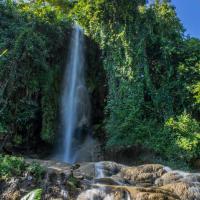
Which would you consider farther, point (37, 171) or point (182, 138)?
point (182, 138)

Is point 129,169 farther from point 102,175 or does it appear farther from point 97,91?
point 97,91

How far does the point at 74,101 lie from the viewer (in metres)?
15.3

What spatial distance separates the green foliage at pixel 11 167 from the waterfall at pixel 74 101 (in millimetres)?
6366

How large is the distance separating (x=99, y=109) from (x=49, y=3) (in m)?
8.70

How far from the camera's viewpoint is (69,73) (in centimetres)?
1558

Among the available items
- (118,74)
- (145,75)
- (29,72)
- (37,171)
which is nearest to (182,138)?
(145,75)

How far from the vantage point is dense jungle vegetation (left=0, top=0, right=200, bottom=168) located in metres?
12.9

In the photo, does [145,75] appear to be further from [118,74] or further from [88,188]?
[88,188]

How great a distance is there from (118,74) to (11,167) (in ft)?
27.3

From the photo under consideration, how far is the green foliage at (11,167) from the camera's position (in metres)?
7.46

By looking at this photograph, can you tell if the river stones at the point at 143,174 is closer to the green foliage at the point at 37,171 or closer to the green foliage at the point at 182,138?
the green foliage at the point at 37,171

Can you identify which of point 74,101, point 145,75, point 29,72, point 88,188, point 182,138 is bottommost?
point 88,188

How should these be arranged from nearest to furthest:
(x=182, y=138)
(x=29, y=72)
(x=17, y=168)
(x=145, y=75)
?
1. (x=17, y=168)
2. (x=182, y=138)
3. (x=29, y=72)
4. (x=145, y=75)

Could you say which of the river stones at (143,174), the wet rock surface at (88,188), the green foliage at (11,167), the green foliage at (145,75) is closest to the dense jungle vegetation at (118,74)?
the green foliage at (145,75)
